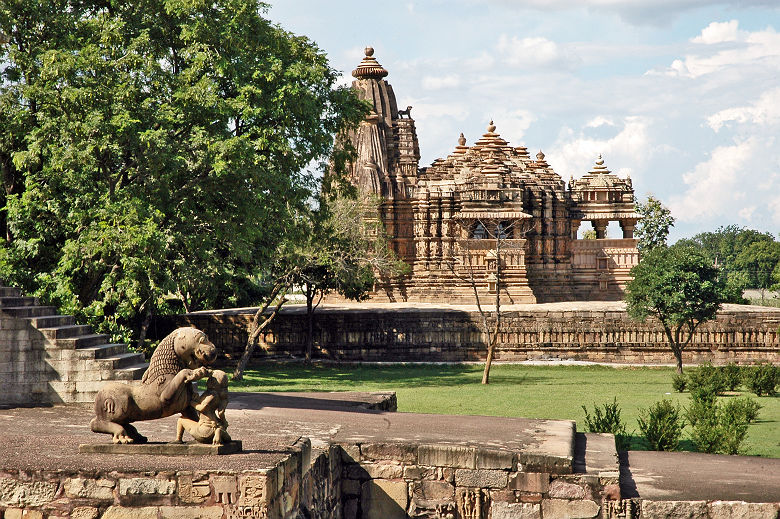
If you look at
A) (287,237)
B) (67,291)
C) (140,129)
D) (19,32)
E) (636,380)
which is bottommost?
(636,380)

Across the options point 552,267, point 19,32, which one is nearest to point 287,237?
point 19,32

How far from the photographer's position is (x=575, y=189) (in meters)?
41.7

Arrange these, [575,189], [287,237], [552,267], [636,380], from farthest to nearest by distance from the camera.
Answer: [575,189] → [552,267] → [636,380] → [287,237]

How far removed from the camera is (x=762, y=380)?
842 inches

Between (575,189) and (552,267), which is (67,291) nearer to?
(552,267)

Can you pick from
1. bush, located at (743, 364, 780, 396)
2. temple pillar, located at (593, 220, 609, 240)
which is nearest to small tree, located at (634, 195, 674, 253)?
temple pillar, located at (593, 220, 609, 240)

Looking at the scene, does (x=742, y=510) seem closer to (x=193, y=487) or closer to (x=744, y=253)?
(x=193, y=487)

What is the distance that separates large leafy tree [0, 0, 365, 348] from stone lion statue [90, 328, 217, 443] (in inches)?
274

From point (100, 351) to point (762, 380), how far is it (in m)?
14.7

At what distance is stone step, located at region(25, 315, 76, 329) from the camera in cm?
1294

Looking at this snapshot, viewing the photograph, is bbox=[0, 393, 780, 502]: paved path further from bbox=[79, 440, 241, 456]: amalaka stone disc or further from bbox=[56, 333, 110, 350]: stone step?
bbox=[56, 333, 110, 350]: stone step

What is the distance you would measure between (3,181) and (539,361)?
52.8ft

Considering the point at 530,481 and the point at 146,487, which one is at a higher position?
the point at 146,487

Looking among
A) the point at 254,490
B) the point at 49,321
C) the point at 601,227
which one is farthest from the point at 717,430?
the point at 601,227
